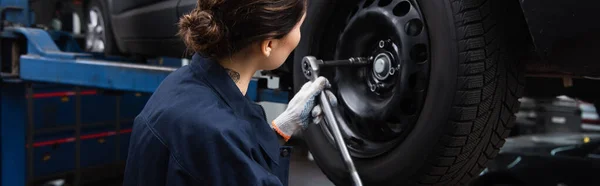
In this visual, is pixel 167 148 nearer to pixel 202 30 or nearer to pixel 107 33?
pixel 202 30

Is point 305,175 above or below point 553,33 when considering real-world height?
below

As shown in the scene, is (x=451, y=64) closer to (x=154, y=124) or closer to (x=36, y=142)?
(x=154, y=124)

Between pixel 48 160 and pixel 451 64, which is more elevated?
pixel 451 64

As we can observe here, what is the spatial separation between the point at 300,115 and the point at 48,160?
14.3ft

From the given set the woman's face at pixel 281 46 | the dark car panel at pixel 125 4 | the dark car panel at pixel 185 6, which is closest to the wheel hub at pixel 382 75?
the woman's face at pixel 281 46

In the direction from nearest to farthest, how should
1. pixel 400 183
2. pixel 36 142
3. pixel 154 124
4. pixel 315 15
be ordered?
pixel 154 124 < pixel 400 183 < pixel 315 15 < pixel 36 142

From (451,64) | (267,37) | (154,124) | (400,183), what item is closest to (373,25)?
(451,64)

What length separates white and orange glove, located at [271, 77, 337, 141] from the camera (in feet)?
4.61

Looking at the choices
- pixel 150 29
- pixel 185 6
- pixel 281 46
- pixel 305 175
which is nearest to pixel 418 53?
pixel 281 46

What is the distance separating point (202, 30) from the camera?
1.01 metres

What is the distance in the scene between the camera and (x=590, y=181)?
2.87m

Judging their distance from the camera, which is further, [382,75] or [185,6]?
[185,6]

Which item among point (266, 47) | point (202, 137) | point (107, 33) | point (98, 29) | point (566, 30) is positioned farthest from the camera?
point (98, 29)

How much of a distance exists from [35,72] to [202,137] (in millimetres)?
2463
